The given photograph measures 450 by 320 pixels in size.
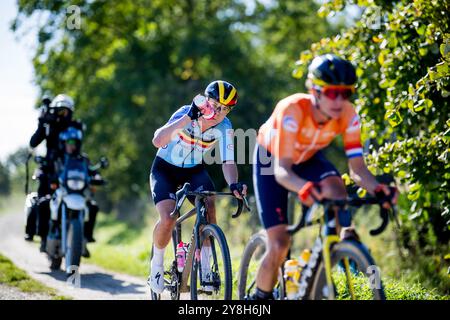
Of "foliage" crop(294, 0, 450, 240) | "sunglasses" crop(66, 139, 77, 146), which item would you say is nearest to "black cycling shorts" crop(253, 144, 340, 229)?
"foliage" crop(294, 0, 450, 240)

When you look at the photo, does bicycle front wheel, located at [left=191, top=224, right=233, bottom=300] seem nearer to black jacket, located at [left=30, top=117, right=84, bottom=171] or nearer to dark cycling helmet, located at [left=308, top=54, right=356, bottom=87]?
dark cycling helmet, located at [left=308, top=54, right=356, bottom=87]

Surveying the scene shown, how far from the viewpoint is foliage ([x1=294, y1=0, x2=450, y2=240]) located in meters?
7.02

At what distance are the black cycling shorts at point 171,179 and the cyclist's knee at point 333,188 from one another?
1773mm

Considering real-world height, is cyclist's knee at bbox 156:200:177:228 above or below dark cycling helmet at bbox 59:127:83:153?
below

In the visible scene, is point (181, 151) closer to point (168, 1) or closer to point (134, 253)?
point (134, 253)

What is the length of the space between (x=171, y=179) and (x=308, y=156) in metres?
1.84

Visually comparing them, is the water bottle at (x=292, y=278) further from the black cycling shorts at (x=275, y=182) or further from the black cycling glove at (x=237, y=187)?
the black cycling glove at (x=237, y=187)

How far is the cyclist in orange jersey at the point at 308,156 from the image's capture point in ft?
14.4

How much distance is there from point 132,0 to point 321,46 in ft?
67.0

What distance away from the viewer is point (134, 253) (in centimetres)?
1340

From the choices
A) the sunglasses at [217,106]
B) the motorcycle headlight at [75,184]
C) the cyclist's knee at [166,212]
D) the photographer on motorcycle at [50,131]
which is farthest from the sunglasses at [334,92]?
the photographer on motorcycle at [50,131]

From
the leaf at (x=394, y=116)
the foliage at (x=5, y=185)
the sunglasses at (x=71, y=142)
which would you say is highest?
the foliage at (x=5, y=185)

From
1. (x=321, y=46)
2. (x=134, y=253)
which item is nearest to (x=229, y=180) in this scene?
(x=321, y=46)

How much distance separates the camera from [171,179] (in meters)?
6.29
